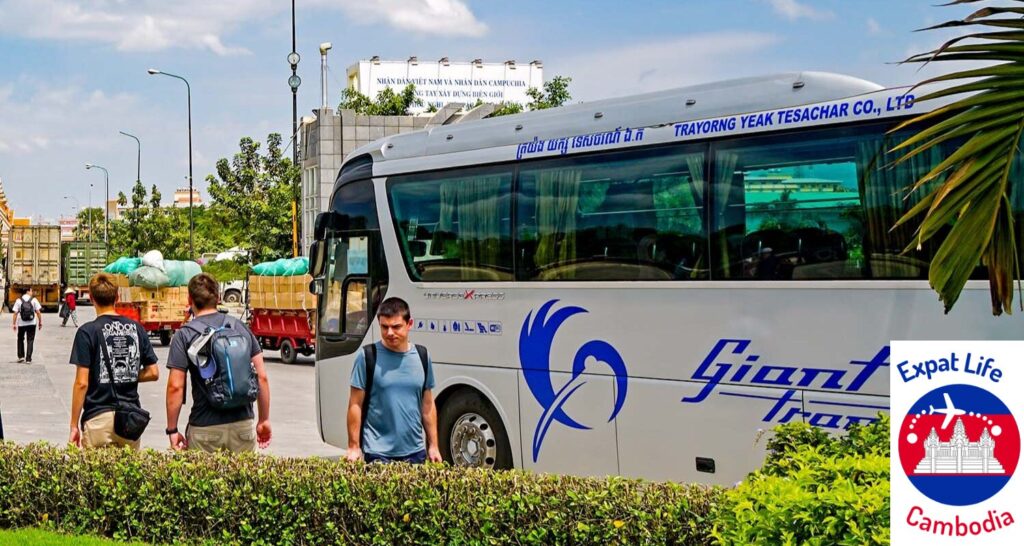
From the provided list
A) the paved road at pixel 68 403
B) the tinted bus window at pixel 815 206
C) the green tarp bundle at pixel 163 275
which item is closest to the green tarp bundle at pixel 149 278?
the green tarp bundle at pixel 163 275

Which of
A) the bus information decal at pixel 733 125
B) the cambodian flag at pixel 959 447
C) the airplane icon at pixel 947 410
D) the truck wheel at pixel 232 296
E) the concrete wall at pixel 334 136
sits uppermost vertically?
the concrete wall at pixel 334 136

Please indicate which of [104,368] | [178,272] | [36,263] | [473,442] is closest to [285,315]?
[178,272]

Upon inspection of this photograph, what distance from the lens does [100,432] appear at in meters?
8.34

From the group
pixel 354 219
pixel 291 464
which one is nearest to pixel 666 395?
pixel 291 464

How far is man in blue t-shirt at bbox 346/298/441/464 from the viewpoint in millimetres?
7047

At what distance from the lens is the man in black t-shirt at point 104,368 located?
8.14 meters

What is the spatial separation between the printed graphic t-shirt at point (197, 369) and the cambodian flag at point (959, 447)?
488 centimetres

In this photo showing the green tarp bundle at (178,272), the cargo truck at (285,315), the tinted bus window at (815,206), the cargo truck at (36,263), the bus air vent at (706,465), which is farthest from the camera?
the cargo truck at (36,263)

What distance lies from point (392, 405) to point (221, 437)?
1.48 meters

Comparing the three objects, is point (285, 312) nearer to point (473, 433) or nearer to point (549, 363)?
point (473, 433)

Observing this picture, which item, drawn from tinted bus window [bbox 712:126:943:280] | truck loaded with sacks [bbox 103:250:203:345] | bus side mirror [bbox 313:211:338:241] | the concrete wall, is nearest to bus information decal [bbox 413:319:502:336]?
bus side mirror [bbox 313:211:338:241]

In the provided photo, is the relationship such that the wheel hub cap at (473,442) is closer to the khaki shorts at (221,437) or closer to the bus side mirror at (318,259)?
the bus side mirror at (318,259)

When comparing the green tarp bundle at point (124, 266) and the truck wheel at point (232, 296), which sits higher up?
the green tarp bundle at point (124, 266)

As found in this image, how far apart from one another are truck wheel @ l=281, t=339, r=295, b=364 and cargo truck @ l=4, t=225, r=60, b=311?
33.0 metres
